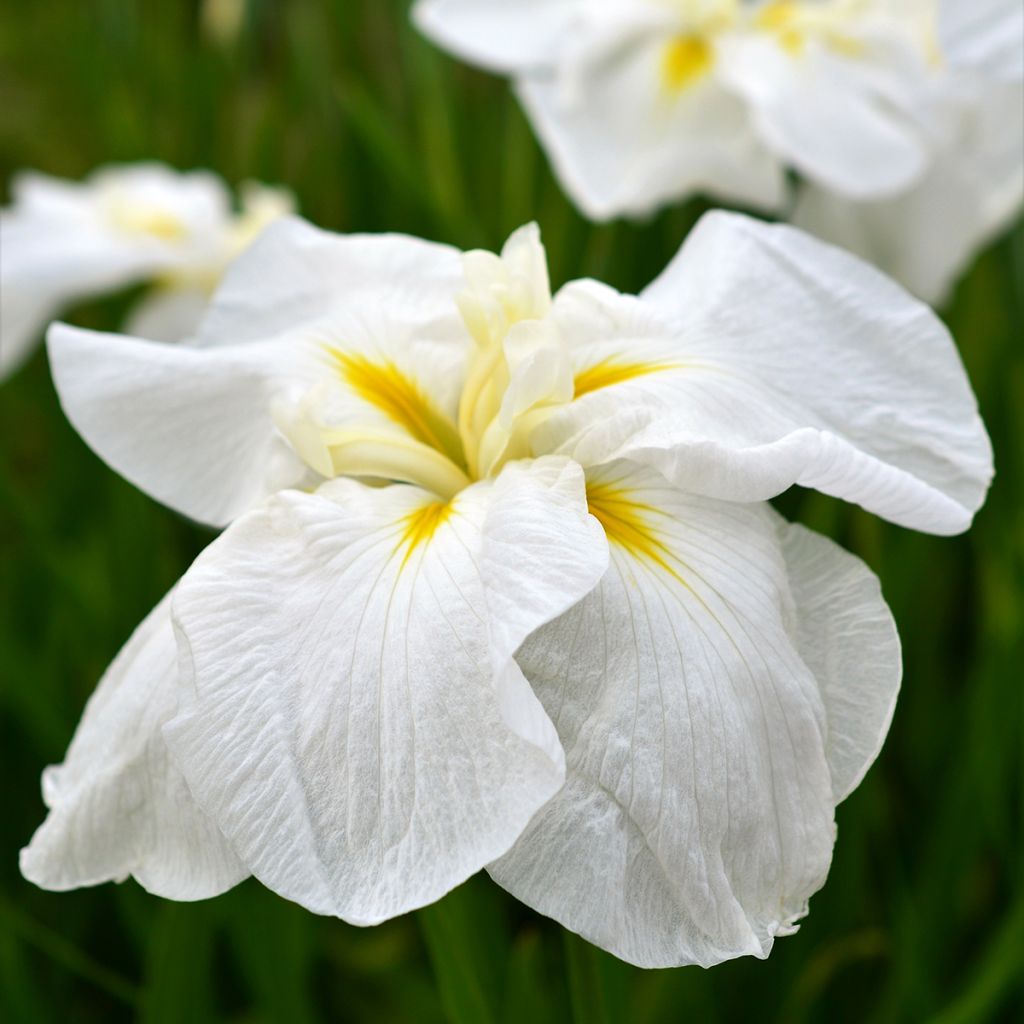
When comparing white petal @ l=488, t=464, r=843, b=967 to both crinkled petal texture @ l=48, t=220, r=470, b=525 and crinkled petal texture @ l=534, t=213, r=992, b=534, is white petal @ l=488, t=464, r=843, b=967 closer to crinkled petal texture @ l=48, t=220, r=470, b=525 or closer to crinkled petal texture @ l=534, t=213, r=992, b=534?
crinkled petal texture @ l=534, t=213, r=992, b=534

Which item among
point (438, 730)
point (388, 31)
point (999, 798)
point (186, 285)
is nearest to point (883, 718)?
point (438, 730)

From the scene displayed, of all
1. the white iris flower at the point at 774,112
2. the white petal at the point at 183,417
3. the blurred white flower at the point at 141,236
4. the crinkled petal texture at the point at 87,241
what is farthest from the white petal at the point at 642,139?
the white petal at the point at 183,417

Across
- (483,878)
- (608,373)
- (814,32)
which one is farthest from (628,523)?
(814,32)

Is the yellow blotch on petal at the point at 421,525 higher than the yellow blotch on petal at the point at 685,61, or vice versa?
the yellow blotch on petal at the point at 421,525

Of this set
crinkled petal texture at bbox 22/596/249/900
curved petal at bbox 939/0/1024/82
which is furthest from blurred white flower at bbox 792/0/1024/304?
crinkled petal texture at bbox 22/596/249/900

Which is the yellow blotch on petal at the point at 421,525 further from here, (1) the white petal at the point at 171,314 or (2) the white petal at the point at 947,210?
(1) the white petal at the point at 171,314

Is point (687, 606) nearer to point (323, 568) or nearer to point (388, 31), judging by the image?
point (323, 568)

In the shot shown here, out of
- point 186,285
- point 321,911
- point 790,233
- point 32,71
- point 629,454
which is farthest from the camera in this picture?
point 32,71
